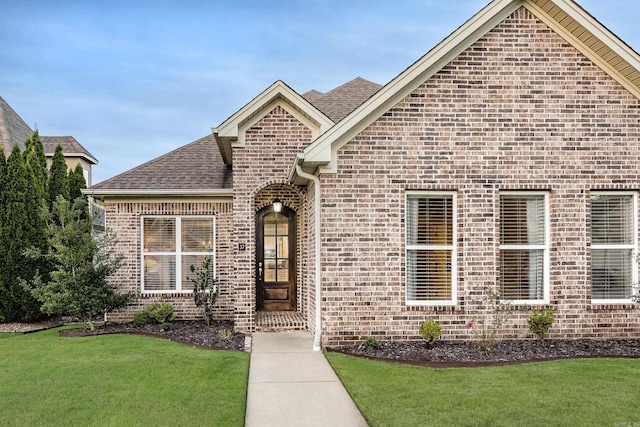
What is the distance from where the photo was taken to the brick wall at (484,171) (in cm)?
939

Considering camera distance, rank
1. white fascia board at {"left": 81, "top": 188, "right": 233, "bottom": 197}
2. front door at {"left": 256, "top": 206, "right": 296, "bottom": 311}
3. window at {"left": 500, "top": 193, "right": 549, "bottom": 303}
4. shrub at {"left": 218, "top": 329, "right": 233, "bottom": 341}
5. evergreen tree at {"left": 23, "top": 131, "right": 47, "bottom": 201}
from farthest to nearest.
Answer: evergreen tree at {"left": 23, "top": 131, "right": 47, "bottom": 201}
front door at {"left": 256, "top": 206, "right": 296, "bottom": 311}
white fascia board at {"left": 81, "top": 188, "right": 233, "bottom": 197}
shrub at {"left": 218, "top": 329, "right": 233, "bottom": 341}
window at {"left": 500, "top": 193, "right": 549, "bottom": 303}

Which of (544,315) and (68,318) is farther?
(68,318)

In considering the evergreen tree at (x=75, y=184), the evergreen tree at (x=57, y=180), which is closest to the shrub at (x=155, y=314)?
the evergreen tree at (x=57, y=180)

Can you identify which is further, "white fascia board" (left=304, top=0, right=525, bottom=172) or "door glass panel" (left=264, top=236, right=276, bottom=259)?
"door glass panel" (left=264, top=236, right=276, bottom=259)

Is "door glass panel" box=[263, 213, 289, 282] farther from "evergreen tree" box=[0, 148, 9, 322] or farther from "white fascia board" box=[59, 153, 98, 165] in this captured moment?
"white fascia board" box=[59, 153, 98, 165]

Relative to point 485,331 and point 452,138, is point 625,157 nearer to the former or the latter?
point 452,138

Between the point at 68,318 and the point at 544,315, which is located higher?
the point at 544,315

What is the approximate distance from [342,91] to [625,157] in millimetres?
7492

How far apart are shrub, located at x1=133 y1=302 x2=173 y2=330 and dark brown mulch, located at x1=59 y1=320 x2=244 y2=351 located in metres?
0.15

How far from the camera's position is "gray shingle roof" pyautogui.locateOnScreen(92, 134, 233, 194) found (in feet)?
41.9

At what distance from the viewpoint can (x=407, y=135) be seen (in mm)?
9547

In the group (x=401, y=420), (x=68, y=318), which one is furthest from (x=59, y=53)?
(x=401, y=420)

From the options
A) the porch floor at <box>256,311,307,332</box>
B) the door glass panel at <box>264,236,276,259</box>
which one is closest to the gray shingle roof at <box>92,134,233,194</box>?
the door glass panel at <box>264,236,276,259</box>

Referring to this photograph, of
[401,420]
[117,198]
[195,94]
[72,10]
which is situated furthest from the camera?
[195,94]
